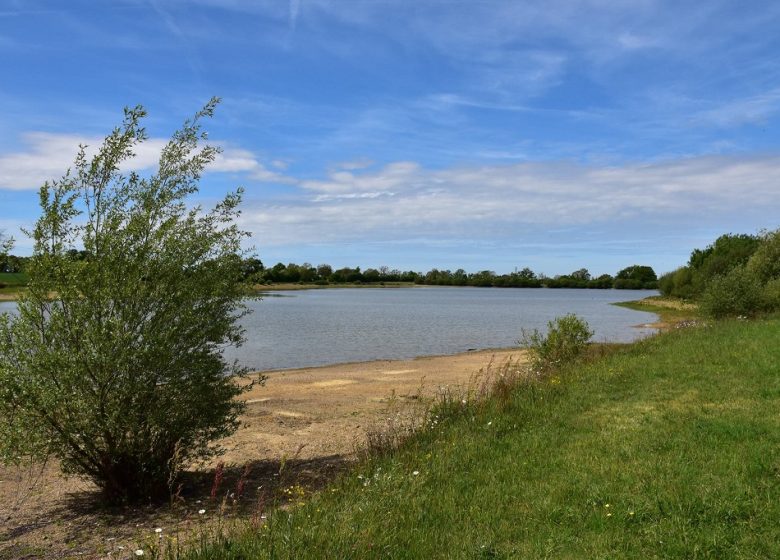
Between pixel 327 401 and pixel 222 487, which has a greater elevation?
pixel 222 487

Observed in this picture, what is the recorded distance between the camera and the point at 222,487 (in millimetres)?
8547

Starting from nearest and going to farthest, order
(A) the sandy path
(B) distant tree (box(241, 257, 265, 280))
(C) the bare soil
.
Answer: (C) the bare soil
(B) distant tree (box(241, 257, 265, 280))
(A) the sandy path

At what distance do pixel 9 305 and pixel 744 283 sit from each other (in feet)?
210

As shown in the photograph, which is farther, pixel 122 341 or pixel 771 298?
pixel 771 298

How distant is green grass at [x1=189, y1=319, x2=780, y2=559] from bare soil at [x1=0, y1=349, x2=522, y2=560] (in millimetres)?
919

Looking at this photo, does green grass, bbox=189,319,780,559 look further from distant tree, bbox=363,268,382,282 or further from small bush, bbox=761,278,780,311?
distant tree, bbox=363,268,382,282

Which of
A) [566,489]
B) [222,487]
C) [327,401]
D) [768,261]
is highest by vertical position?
[768,261]

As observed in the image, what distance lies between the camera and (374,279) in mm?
198250

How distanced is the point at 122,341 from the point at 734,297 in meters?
29.1

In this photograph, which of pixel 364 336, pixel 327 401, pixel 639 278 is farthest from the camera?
pixel 639 278

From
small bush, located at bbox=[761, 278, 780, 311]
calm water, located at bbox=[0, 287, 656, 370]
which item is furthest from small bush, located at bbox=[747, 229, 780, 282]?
small bush, located at bbox=[761, 278, 780, 311]

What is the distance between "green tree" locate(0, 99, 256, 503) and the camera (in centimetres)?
739

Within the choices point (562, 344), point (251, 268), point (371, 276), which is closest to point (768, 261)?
point (562, 344)

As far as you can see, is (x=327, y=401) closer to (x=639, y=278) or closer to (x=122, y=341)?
(x=122, y=341)
